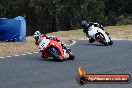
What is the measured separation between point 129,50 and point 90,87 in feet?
30.7

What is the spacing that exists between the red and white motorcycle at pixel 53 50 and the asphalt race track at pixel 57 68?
210 mm

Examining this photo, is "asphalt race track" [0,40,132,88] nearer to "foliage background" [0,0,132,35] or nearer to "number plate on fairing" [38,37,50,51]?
"number plate on fairing" [38,37,50,51]

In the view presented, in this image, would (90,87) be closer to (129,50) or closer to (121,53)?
(121,53)

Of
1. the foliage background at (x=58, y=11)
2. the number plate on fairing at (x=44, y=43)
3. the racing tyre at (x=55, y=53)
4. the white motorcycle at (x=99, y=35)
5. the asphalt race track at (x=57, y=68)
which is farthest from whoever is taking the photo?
the foliage background at (x=58, y=11)

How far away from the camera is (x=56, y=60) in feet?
51.4

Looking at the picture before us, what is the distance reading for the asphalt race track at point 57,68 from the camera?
11.0 meters

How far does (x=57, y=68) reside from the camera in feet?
45.4

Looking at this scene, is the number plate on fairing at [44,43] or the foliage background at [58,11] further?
the foliage background at [58,11]

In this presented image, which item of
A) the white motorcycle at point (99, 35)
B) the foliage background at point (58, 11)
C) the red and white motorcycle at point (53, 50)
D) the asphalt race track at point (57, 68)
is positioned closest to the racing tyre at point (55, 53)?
the red and white motorcycle at point (53, 50)

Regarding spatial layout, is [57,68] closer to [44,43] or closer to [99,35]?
[44,43]

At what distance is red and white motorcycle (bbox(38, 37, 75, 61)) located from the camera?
15.6 m

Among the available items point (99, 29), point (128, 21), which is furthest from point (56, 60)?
point (128, 21)

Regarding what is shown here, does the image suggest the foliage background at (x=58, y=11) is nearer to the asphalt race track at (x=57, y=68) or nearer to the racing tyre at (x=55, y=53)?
the asphalt race track at (x=57, y=68)

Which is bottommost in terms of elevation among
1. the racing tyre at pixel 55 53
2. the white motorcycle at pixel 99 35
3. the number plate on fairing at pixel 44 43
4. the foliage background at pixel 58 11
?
the foliage background at pixel 58 11
